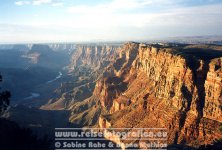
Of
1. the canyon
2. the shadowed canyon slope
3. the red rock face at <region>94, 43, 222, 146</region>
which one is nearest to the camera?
the red rock face at <region>94, 43, 222, 146</region>

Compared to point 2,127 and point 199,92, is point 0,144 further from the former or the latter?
point 199,92

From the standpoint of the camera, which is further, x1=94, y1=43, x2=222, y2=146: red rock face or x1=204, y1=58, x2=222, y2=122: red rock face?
x1=94, y1=43, x2=222, y2=146: red rock face

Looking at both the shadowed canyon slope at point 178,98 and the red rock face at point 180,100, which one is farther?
the shadowed canyon slope at point 178,98

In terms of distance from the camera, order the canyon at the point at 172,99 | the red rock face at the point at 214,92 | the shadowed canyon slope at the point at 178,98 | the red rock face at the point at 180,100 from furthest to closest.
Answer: the canyon at the point at 172,99 < the shadowed canyon slope at the point at 178,98 < the red rock face at the point at 180,100 < the red rock face at the point at 214,92

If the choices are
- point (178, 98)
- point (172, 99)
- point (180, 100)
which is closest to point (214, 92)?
point (180, 100)

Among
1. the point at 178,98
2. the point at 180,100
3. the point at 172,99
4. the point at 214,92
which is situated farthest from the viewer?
the point at 172,99

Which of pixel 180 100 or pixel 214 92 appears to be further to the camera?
pixel 180 100

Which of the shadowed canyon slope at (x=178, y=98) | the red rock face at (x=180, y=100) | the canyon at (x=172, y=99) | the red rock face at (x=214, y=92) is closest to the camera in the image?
the red rock face at (x=214, y=92)

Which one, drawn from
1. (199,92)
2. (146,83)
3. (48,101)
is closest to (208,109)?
(199,92)

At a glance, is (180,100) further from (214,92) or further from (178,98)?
(214,92)

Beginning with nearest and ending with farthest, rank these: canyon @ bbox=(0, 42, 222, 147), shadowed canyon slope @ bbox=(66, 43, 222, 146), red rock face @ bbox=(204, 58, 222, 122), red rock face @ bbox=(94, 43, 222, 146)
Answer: red rock face @ bbox=(204, 58, 222, 122) → red rock face @ bbox=(94, 43, 222, 146) → shadowed canyon slope @ bbox=(66, 43, 222, 146) → canyon @ bbox=(0, 42, 222, 147)

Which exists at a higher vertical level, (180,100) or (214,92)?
(214,92)

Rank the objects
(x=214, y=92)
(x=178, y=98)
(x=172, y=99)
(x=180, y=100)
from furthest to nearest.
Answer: (x=172, y=99), (x=178, y=98), (x=180, y=100), (x=214, y=92)

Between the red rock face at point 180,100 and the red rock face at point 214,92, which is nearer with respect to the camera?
the red rock face at point 214,92
